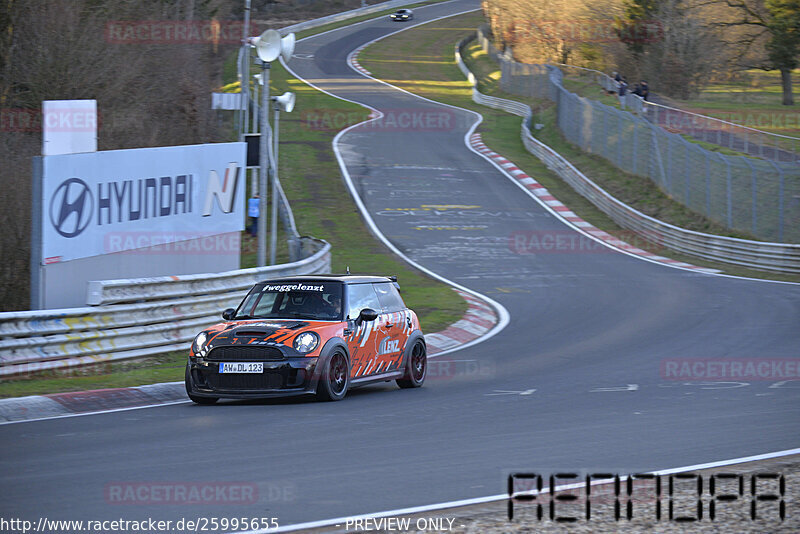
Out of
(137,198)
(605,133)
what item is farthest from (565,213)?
(137,198)

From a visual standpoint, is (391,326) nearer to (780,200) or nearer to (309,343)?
(309,343)

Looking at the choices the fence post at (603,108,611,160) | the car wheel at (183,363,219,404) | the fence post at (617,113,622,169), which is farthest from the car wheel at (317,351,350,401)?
the fence post at (603,108,611,160)

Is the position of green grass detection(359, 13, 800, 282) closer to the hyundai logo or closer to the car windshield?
the car windshield

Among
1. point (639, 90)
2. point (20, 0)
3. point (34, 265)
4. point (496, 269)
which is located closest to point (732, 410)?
point (34, 265)

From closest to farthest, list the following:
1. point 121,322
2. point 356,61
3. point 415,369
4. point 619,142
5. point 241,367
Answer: point 241,367, point 415,369, point 121,322, point 619,142, point 356,61

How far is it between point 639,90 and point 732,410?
39044 mm

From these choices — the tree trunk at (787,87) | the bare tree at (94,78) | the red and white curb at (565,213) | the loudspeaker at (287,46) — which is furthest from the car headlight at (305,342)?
the tree trunk at (787,87)

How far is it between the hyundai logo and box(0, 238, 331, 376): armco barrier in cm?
94

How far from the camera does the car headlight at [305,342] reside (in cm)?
1091

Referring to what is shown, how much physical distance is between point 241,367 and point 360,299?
212 centimetres

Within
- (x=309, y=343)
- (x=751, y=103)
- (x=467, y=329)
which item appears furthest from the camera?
(x=751, y=103)

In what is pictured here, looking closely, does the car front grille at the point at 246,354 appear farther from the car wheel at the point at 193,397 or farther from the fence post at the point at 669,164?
the fence post at the point at 669,164

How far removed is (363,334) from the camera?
12.0 meters

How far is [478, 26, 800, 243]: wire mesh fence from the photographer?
28.2 metres
